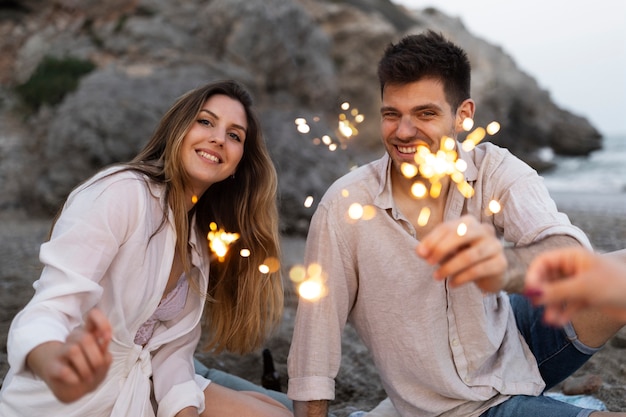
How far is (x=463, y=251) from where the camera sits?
5.16ft

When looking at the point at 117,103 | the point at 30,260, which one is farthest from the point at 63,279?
the point at 117,103

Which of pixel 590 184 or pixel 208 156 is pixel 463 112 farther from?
Result: pixel 590 184

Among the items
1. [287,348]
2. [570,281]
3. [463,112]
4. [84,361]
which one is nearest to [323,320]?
[463,112]

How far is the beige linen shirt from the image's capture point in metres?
2.59

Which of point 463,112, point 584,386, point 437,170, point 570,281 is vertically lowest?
point 584,386

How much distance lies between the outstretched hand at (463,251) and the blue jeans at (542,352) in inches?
46.3

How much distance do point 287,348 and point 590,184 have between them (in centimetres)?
1853

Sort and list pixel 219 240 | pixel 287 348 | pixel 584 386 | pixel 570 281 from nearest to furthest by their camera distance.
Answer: pixel 570 281
pixel 219 240
pixel 584 386
pixel 287 348

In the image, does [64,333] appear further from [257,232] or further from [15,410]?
[257,232]

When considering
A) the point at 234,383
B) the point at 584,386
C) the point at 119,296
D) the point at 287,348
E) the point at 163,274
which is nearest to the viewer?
the point at 119,296

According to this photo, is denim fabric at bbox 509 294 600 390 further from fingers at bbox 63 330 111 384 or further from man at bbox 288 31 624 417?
fingers at bbox 63 330 111 384

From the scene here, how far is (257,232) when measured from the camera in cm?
319

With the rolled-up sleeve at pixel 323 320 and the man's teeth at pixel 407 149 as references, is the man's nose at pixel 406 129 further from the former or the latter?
the rolled-up sleeve at pixel 323 320

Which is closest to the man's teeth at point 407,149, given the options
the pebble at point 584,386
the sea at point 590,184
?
the pebble at point 584,386
